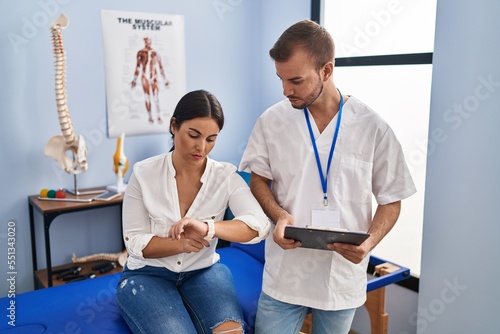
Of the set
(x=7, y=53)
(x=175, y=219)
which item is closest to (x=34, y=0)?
(x=7, y=53)

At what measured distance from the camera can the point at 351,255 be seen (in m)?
1.44

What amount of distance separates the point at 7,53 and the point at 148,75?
2.75 ft

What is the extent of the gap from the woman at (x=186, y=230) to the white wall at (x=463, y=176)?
0.95m

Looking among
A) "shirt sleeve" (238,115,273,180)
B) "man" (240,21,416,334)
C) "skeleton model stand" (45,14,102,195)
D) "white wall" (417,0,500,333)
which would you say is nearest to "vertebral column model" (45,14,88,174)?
"skeleton model stand" (45,14,102,195)

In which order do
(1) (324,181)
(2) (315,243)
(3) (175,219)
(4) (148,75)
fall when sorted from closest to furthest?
(2) (315,243), (1) (324,181), (3) (175,219), (4) (148,75)

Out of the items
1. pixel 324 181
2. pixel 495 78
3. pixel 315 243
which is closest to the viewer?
pixel 315 243

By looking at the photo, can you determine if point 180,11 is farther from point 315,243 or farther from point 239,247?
point 315,243

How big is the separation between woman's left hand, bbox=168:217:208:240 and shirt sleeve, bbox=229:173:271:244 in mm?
163

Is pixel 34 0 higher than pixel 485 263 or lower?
higher

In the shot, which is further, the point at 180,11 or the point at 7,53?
the point at 180,11

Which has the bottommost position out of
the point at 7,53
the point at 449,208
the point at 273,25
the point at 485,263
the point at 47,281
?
the point at 47,281

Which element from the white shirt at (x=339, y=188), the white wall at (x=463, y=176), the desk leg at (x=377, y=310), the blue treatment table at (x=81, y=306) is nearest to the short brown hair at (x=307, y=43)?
the white shirt at (x=339, y=188)

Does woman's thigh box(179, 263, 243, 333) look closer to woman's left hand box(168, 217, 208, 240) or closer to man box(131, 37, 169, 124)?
woman's left hand box(168, 217, 208, 240)

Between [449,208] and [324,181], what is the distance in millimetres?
846
